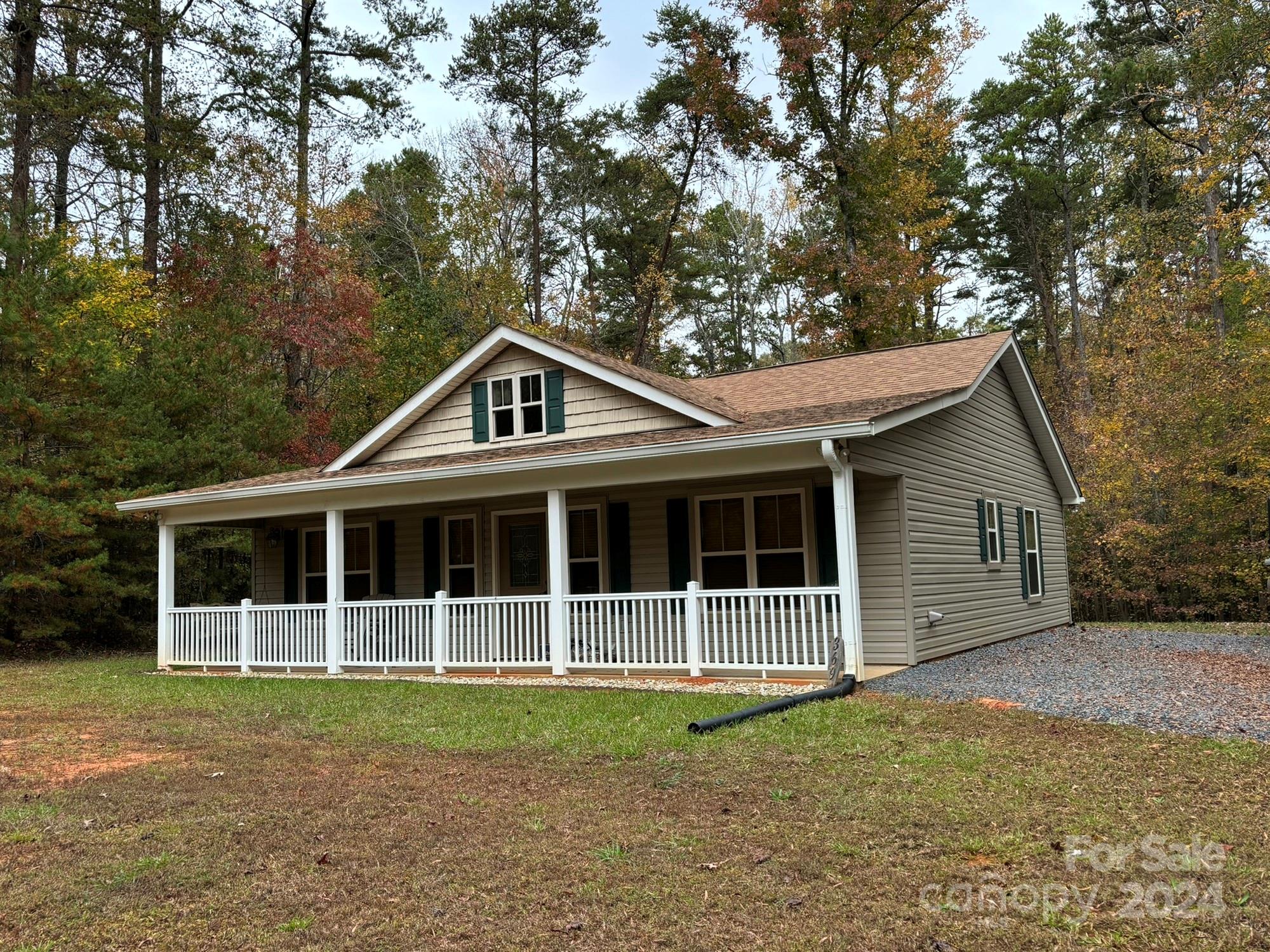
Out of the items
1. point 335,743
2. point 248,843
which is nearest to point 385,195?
point 335,743

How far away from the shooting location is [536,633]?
40.1 feet

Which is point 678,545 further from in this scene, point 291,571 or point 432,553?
point 291,571

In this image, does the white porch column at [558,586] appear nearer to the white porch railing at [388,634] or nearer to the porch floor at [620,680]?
the porch floor at [620,680]

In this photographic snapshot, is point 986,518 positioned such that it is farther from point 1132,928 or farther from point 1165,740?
point 1132,928

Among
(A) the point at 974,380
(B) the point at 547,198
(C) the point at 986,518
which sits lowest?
(C) the point at 986,518

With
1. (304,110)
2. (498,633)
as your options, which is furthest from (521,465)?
(304,110)

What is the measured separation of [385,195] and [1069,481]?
71.5 feet

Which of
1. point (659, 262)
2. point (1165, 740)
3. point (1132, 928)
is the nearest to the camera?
point (1132, 928)

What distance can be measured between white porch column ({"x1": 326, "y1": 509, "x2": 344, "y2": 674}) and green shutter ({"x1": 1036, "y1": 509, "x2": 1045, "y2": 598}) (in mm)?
11572

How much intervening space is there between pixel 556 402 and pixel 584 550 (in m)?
2.20

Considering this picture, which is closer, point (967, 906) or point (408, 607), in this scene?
point (967, 906)

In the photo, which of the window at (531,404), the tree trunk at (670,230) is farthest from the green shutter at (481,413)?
the tree trunk at (670,230)

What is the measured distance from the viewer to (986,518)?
14234 mm

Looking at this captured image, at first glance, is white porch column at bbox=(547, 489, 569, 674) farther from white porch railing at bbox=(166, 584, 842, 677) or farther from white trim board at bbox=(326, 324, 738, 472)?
white trim board at bbox=(326, 324, 738, 472)
